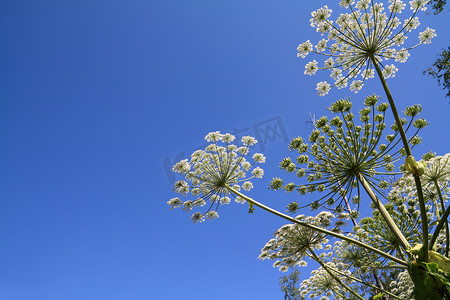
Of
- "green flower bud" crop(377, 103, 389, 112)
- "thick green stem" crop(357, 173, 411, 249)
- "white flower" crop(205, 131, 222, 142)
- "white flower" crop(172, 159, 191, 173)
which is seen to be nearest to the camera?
"thick green stem" crop(357, 173, 411, 249)

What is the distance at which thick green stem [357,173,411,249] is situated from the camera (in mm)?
5662

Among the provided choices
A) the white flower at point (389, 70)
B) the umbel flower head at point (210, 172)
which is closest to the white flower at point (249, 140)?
the umbel flower head at point (210, 172)

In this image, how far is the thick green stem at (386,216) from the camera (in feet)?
18.6

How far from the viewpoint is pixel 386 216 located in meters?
6.20

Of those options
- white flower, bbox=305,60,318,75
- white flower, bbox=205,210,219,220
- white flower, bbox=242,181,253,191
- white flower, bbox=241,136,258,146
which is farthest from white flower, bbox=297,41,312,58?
white flower, bbox=205,210,219,220

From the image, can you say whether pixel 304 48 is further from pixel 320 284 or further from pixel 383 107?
pixel 320 284

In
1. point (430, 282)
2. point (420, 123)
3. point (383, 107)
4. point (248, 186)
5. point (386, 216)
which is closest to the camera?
point (430, 282)

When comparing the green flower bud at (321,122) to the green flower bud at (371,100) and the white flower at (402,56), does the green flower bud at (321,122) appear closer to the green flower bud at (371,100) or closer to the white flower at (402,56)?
the green flower bud at (371,100)

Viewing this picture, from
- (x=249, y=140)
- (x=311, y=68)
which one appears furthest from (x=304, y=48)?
(x=249, y=140)

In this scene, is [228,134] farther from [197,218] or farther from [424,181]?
[424,181]

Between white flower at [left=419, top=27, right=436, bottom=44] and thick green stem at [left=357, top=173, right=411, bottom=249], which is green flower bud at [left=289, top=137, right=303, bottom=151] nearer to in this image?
thick green stem at [left=357, top=173, right=411, bottom=249]

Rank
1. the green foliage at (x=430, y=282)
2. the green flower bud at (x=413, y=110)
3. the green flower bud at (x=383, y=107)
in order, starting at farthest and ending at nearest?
1. the green flower bud at (x=383, y=107)
2. the green flower bud at (x=413, y=110)
3. the green foliage at (x=430, y=282)

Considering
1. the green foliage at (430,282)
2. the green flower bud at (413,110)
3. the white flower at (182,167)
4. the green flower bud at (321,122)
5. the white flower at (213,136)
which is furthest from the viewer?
the white flower at (213,136)

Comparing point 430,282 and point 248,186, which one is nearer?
point 430,282
